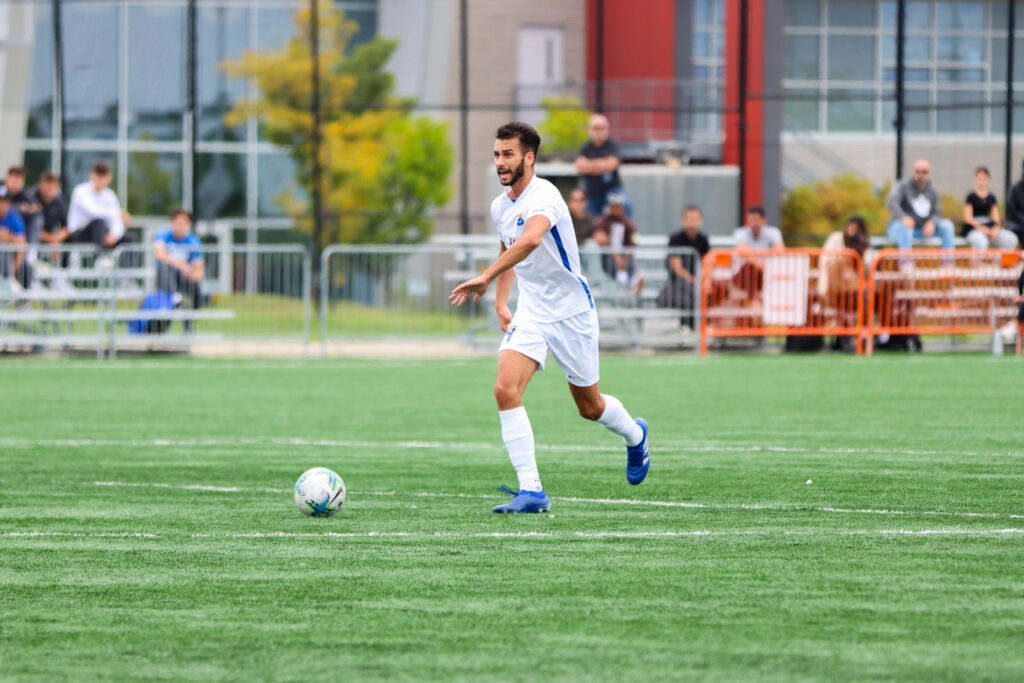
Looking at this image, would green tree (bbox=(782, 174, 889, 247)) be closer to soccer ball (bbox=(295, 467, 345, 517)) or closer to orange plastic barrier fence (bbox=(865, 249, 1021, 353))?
orange plastic barrier fence (bbox=(865, 249, 1021, 353))

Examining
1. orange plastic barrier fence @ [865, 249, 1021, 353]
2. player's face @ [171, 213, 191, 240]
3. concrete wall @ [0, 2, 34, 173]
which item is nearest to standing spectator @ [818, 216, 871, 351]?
orange plastic barrier fence @ [865, 249, 1021, 353]

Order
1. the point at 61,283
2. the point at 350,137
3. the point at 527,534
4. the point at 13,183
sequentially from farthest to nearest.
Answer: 1. the point at 350,137
2. the point at 13,183
3. the point at 61,283
4. the point at 527,534

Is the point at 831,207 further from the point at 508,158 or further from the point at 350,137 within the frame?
the point at 508,158

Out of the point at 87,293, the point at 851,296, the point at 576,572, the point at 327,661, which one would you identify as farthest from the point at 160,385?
the point at 327,661

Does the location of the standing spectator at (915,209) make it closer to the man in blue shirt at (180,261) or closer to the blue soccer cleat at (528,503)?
the man in blue shirt at (180,261)

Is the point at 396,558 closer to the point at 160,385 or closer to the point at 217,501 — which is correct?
the point at 217,501

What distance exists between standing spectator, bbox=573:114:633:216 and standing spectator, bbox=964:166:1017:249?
16.0 ft

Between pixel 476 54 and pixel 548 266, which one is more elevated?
pixel 476 54

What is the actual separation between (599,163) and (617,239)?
1.04 m

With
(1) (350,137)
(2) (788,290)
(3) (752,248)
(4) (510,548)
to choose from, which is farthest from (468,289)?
(1) (350,137)

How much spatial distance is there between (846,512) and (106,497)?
12.4ft

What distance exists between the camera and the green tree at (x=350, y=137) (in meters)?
29.4

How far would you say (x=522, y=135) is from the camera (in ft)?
24.3

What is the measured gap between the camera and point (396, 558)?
6.07m
